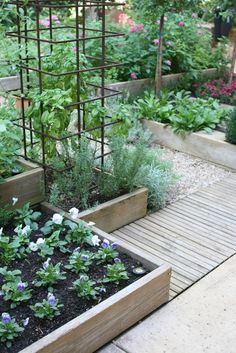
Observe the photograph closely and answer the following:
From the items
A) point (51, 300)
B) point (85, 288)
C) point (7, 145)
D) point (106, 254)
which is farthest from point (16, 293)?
point (7, 145)

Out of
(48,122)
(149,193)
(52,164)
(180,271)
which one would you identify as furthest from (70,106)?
(180,271)

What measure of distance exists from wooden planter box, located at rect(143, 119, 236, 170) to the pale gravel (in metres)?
0.06

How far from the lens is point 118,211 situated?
3.44 m

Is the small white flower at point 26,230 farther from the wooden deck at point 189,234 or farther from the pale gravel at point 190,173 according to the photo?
the pale gravel at point 190,173

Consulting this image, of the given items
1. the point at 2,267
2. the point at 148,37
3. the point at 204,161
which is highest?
the point at 148,37

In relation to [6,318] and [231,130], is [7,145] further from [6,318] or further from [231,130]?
[231,130]

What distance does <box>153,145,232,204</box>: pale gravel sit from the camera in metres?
4.18

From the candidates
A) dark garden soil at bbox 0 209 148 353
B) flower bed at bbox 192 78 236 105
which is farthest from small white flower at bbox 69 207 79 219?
flower bed at bbox 192 78 236 105

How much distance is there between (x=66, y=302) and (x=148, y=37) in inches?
198

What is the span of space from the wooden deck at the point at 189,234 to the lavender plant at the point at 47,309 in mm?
784

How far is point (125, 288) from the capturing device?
2.46 metres

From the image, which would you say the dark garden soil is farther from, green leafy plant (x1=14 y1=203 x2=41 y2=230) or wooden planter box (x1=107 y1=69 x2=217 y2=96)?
wooden planter box (x1=107 y1=69 x2=217 y2=96)

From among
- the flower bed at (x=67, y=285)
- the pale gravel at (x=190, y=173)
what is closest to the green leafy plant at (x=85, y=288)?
the flower bed at (x=67, y=285)

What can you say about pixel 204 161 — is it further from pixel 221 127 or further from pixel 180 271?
pixel 180 271
